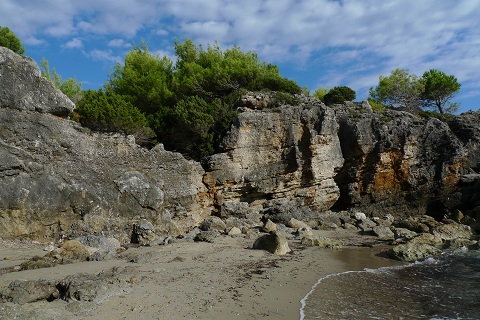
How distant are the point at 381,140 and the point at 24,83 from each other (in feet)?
75.7

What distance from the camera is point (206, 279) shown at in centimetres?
1052

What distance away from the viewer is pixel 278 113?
79.0 ft

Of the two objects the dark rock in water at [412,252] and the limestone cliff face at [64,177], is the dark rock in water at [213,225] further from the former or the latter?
the dark rock in water at [412,252]

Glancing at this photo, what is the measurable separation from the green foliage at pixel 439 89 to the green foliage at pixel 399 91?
97cm

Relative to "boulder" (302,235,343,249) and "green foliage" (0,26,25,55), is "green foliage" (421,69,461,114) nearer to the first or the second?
"boulder" (302,235,343,249)

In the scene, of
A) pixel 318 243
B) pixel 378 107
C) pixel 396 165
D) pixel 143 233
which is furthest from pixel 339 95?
pixel 143 233

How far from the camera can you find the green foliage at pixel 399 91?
148 ft

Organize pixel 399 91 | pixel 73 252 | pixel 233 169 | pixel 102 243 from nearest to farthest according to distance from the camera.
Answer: pixel 73 252 → pixel 102 243 → pixel 233 169 → pixel 399 91

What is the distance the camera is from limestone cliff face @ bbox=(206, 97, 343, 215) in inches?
891

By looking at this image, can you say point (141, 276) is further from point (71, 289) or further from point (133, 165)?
point (133, 165)

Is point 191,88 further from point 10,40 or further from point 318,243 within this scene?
point 10,40

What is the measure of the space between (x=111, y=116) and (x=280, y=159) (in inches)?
433

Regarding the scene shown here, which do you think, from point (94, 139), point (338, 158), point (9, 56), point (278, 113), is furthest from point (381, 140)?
point (9, 56)

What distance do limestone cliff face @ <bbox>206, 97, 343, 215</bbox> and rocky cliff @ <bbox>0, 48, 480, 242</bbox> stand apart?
0.07m
